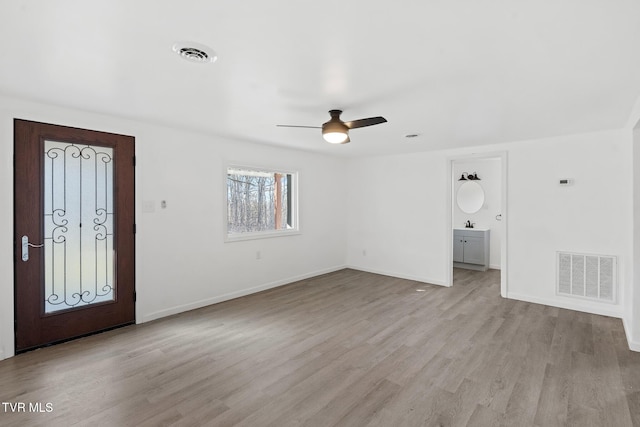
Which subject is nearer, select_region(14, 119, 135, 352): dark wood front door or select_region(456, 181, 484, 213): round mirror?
select_region(14, 119, 135, 352): dark wood front door

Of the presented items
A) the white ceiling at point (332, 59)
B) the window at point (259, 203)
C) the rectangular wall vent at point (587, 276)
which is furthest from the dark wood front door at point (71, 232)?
the rectangular wall vent at point (587, 276)

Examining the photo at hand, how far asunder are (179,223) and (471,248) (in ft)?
18.5

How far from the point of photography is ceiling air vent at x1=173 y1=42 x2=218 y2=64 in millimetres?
1851

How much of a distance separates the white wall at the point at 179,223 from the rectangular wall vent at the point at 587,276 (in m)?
4.01

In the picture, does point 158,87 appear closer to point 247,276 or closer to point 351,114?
point 351,114

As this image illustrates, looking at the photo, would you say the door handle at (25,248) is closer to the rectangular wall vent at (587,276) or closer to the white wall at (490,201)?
the rectangular wall vent at (587,276)

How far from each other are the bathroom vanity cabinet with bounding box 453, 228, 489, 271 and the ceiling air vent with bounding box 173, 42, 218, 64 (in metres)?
6.10

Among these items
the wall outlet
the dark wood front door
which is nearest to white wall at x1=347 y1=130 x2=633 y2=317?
the wall outlet

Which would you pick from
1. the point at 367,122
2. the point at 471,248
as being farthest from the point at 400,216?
the point at 367,122

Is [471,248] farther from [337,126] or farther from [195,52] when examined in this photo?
[195,52]

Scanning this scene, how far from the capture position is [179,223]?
158 inches

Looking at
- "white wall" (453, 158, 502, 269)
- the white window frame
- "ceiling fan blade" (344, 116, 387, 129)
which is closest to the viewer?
"ceiling fan blade" (344, 116, 387, 129)

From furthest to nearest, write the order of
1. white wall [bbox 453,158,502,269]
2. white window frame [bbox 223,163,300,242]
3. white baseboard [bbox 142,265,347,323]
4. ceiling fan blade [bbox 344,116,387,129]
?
1. white wall [bbox 453,158,502,269]
2. white window frame [bbox 223,163,300,242]
3. white baseboard [bbox 142,265,347,323]
4. ceiling fan blade [bbox 344,116,387,129]

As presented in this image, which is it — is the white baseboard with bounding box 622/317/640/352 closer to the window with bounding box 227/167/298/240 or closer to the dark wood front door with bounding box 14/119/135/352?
the window with bounding box 227/167/298/240
